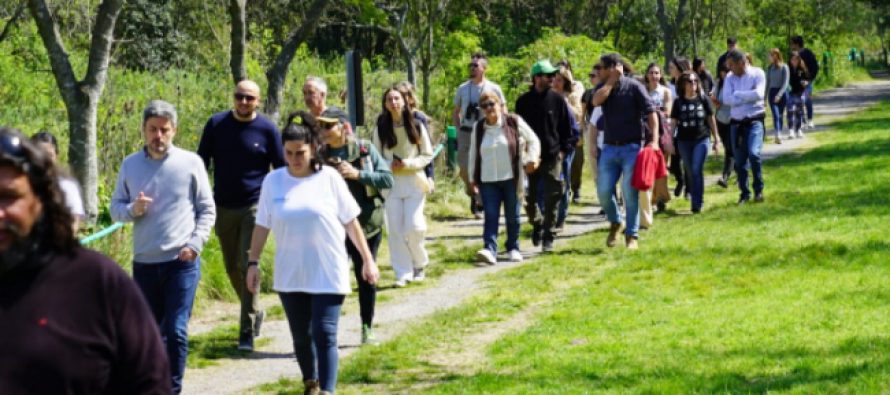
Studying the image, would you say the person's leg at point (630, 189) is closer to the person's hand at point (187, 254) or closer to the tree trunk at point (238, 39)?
the tree trunk at point (238, 39)

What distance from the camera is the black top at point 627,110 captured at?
14.3 meters

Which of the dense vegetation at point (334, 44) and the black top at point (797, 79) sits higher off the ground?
the dense vegetation at point (334, 44)

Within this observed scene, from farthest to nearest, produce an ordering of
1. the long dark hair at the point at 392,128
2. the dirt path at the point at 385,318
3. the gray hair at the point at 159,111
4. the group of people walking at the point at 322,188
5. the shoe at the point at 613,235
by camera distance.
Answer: the shoe at the point at 613,235
the long dark hair at the point at 392,128
the dirt path at the point at 385,318
the gray hair at the point at 159,111
the group of people walking at the point at 322,188

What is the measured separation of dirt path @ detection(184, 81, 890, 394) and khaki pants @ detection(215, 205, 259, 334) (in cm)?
32

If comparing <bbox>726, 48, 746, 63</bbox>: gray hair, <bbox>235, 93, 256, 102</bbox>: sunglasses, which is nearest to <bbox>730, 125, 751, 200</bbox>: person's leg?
<bbox>726, 48, 746, 63</bbox>: gray hair

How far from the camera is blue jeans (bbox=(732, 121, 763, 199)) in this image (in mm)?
17469

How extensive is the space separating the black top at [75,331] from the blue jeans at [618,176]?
11072 mm

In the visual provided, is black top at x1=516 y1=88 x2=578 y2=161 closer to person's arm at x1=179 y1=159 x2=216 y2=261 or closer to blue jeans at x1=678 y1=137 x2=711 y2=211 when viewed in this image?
blue jeans at x1=678 y1=137 x2=711 y2=211

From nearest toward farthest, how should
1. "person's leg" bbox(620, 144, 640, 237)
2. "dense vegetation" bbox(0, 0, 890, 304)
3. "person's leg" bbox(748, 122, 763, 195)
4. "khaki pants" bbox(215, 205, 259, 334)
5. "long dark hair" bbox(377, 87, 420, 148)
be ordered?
"khaki pants" bbox(215, 205, 259, 334) < "long dark hair" bbox(377, 87, 420, 148) < "person's leg" bbox(620, 144, 640, 237) < "dense vegetation" bbox(0, 0, 890, 304) < "person's leg" bbox(748, 122, 763, 195)

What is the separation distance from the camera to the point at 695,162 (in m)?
17.5

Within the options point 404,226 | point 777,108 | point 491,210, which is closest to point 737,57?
point 491,210

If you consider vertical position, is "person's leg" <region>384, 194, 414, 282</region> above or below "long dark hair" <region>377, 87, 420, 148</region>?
below

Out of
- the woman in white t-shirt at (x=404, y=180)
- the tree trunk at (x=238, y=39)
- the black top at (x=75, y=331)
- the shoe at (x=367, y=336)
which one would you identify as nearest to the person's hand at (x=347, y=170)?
the shoe at (x=367, y=336)

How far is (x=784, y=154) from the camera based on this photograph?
81.7ft
